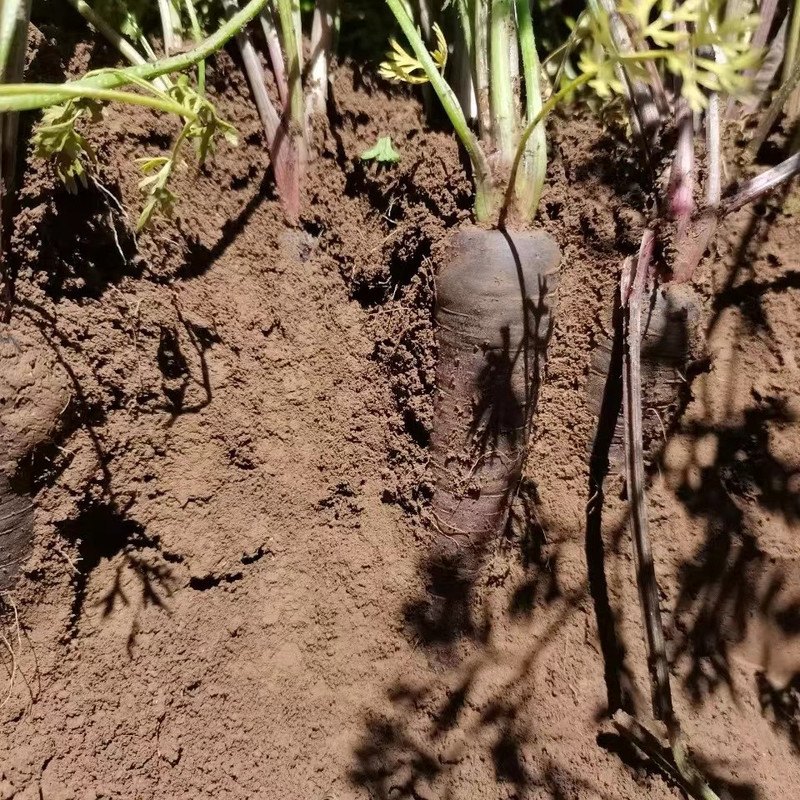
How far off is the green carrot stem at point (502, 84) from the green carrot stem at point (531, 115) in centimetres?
3

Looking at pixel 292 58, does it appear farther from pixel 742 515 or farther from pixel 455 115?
pixel 742 515

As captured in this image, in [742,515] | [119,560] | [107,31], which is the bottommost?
[119,560]

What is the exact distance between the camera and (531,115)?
138cm

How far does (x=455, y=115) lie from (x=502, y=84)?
6.9 inches

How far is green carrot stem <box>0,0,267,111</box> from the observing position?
93 centimetres

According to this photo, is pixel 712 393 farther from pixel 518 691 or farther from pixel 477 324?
pixel 518 691

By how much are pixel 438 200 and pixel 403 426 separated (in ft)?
1.97

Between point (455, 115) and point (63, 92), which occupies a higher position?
point (455, 115)

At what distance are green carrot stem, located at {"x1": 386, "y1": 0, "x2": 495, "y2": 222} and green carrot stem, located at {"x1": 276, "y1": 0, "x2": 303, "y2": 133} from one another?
0.24 m

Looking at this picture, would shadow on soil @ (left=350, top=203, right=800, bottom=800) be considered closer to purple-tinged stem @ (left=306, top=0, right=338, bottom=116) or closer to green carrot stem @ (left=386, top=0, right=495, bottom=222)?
green carrot stem @ (left=386, top=0, right=495, bottom=222)

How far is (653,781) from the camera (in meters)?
1.43

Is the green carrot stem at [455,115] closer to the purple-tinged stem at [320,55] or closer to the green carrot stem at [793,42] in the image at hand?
the purple-tinged stem at [320,55]

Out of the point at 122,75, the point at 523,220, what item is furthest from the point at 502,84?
the point at 122,75

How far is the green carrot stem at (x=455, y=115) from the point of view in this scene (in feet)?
4.15
